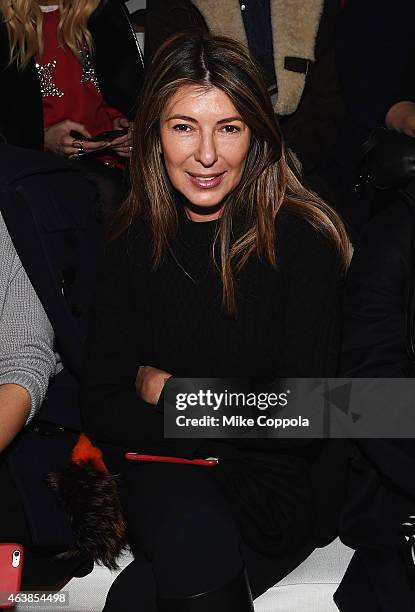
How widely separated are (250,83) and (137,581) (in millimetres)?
1004

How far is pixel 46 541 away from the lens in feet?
6.22

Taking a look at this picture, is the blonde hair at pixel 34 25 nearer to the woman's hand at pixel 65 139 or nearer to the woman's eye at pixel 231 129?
the woman's hand at pixel 65 139

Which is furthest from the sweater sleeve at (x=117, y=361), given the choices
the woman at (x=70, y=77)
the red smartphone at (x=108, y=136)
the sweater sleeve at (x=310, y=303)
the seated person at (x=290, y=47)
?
the seated person at (x=290, y=47)

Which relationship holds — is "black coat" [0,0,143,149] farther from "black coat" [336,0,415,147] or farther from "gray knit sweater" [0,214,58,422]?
"gray knit sweater" [0,214,58,422]

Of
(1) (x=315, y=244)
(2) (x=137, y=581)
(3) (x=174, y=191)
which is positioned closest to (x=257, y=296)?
(1) (x=315, y=244)

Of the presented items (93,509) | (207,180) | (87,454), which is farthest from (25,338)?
(207,180)

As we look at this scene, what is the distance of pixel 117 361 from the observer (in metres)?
1.97

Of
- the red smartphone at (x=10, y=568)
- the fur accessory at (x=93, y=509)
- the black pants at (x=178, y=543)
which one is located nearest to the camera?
the black pants at (x=178, y=543)

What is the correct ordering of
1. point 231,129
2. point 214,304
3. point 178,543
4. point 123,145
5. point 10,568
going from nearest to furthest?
point 178,543 < point 10,568 < point 231,129 < point 214,304 < point 123,145

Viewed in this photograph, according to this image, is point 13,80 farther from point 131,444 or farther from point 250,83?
point 131,444

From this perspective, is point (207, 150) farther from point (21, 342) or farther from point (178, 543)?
point (178, 543)

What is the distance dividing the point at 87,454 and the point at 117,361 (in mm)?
211

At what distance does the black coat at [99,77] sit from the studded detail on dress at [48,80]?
0.07 meters

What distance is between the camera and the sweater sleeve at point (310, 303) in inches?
74.7
